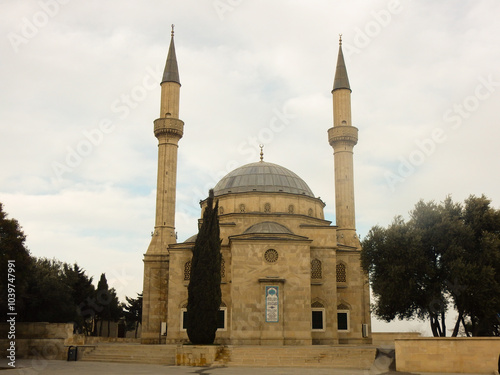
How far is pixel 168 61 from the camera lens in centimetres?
3444

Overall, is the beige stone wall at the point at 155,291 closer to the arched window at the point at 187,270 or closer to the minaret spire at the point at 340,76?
the arched window at the point at 187,270

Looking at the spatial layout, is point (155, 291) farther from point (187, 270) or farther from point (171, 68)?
point (171, 68)

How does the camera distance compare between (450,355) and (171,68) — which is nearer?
(450,355)

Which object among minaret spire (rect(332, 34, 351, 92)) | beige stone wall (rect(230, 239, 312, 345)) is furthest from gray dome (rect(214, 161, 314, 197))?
minaret spire (rect(332, 34, 351, 92))

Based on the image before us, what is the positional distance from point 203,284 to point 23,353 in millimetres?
9235

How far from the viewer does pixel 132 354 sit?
23.9 metres

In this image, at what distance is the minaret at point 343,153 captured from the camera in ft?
107

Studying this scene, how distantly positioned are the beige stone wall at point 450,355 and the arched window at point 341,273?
12469 mm

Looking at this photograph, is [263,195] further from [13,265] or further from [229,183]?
[13,265]

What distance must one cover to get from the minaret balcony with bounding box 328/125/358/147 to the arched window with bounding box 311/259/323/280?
813 centimetres

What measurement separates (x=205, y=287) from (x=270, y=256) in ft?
18.6

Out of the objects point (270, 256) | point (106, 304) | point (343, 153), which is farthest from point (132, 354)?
point (106, 304)

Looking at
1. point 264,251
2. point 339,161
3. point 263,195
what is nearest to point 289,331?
point 264,251

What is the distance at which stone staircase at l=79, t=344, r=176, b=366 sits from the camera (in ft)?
76.2
